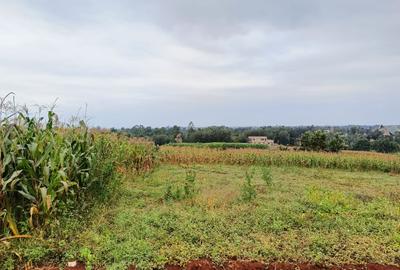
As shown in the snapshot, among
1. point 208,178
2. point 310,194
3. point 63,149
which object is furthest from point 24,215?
point 208,178

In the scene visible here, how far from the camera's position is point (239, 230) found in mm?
4883

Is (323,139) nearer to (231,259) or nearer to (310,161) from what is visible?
(310,161)

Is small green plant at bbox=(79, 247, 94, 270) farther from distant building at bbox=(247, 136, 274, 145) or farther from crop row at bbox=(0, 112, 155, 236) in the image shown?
distant building at bbox=(247, 136, 274, 145)

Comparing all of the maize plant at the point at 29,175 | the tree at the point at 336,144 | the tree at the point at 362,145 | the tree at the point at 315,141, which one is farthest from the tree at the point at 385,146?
the maize plant at the point at 29,175

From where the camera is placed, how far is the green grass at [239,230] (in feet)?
13.2

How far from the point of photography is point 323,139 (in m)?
23.0

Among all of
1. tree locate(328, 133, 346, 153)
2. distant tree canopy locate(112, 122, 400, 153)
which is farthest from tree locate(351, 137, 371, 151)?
tree locate(328, 133, 346, 153)

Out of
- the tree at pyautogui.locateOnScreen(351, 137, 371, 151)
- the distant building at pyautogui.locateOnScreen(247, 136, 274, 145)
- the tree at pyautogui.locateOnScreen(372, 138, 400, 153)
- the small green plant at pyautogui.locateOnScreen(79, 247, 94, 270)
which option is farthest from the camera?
the distant building at pyautogui.locateOnScreen(247, 136, 274, 145)

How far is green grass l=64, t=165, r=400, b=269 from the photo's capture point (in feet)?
13.2

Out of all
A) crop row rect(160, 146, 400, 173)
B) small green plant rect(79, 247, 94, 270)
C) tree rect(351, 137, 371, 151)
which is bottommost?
small green plant rect(79, 247, 94, 270)

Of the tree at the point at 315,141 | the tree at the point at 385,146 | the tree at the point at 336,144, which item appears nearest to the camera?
the tree at the point at 336,144

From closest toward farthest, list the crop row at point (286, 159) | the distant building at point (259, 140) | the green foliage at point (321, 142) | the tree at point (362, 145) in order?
1. the crop row at point (286, 159)
2. the green foliage at point (321, 142)
3. the tree at point (362, 145)
4. the distant building at point (259, 140)

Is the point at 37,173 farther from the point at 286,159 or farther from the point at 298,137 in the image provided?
the point at 298,137

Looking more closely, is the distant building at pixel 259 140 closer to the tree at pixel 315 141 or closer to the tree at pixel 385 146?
the tree at pixel 385 146
